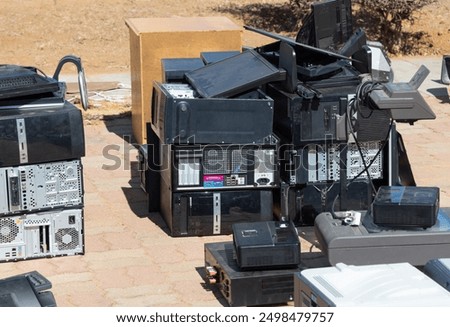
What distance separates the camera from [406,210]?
22.6 ft

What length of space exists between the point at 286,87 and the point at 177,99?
3.05ft

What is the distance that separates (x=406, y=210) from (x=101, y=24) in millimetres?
10696

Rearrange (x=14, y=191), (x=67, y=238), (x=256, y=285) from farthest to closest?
1. (x=67, y=238)
2. (x=14, y=191)
3. (x=256, y=285)

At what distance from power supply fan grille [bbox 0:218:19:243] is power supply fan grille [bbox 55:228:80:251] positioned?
0.32m

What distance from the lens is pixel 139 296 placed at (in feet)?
23.2

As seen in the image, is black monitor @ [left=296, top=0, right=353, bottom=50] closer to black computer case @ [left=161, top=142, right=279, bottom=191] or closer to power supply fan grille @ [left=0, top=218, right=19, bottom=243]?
black computer case @ [left=161, top=142, right=279, bottom=191]

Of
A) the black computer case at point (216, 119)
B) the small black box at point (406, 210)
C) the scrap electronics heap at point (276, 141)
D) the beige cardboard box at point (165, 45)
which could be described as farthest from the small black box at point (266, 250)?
the beige cardboard box at point (165, 45)

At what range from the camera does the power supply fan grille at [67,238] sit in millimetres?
7762

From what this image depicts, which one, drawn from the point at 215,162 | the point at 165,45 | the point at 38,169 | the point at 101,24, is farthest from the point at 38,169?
the point at 101,24

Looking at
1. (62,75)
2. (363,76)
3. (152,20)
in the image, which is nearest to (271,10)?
(62,75)

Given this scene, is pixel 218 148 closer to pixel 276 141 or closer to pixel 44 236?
pixel 276 141

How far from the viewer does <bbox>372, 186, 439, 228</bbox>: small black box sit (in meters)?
6.89

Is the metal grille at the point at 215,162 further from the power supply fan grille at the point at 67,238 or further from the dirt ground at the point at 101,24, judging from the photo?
the dirt ground at the point at 101,24

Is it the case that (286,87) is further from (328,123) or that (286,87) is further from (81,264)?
(81,264)
